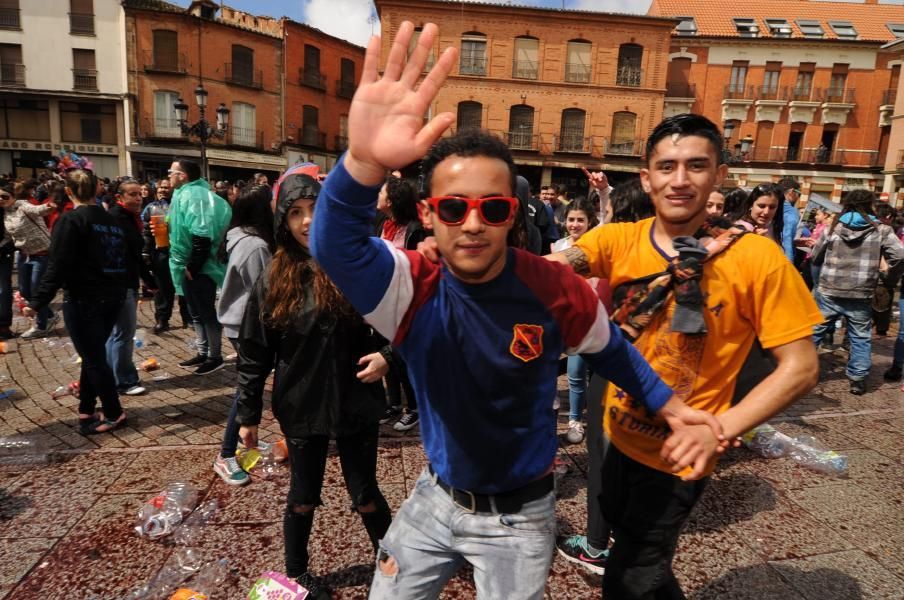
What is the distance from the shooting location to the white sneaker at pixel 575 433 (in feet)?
13.7

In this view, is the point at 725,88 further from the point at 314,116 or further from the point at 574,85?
the point at 314,116

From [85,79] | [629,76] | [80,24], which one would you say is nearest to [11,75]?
[85,79]

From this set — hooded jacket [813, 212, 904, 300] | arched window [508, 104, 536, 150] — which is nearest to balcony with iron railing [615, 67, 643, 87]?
arched window [508, 104, 536, 150]

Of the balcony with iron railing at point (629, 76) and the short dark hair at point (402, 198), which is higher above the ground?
the balcony with iron railing at point (629, 76)

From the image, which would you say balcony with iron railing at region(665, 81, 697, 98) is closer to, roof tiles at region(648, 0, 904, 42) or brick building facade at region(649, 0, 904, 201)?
brick building facade at region(649, 0, 904, 201)

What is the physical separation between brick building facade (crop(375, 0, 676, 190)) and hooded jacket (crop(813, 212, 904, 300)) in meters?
22.4

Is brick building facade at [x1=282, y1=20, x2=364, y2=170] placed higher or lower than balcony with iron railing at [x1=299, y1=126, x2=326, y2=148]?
higher

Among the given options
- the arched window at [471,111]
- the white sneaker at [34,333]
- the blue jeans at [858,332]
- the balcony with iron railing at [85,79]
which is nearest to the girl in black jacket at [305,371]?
the blue jeans at [858,332]

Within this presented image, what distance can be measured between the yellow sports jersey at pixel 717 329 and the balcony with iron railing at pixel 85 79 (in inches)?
1285

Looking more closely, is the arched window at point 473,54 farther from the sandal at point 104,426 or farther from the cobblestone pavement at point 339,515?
the sandal at point 104,426

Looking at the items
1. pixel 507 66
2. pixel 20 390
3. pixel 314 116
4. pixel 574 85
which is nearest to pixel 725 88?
pixel 574 85

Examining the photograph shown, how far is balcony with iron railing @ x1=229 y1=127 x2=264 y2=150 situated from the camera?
27.8m

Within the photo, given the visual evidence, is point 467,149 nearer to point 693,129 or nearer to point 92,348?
point 693,129

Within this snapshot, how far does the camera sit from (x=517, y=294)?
1.51m
